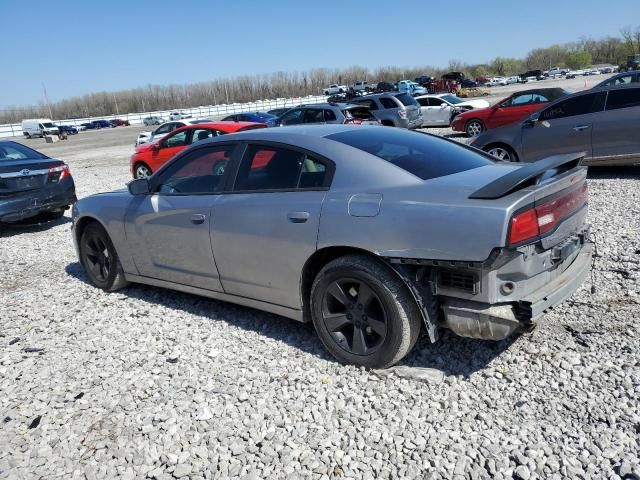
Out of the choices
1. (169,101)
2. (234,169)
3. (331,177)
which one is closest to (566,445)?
(331,177)

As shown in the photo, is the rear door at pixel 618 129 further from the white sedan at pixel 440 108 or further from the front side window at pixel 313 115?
the white sedan at pixel 440 108

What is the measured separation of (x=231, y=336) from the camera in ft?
13.6

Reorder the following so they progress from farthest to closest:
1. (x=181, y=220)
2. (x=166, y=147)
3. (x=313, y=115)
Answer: (x=313, y=115) < (x=166, y=147) < (x=181, y=220)

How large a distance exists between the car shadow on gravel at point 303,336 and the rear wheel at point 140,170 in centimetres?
953

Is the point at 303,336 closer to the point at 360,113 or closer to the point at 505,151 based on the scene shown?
the point at 505,151

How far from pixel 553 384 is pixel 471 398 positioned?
0.50m

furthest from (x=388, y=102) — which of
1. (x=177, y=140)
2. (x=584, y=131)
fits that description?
(x=584, y=131)

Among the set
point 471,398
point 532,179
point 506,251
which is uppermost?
point 532,179

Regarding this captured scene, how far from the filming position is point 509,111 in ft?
52.3

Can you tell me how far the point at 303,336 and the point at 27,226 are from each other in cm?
753

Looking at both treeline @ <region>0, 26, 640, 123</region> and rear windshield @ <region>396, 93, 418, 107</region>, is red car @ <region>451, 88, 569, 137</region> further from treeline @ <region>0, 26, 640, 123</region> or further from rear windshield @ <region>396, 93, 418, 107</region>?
treeline @ <region>0, 26, 640, 123</region>

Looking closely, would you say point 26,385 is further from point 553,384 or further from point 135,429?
point 553,384

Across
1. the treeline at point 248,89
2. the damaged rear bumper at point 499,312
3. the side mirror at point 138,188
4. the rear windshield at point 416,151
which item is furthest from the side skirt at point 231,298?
the treeline at point 248,89

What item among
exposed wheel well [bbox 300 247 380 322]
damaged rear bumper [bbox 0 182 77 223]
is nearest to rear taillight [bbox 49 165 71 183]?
damaged rear bumper [bbox 0 182 77 223]
